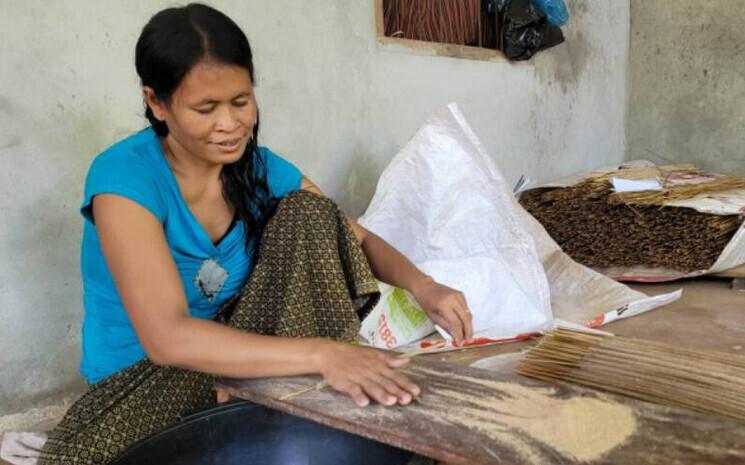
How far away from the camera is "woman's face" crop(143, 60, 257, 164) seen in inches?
49.1

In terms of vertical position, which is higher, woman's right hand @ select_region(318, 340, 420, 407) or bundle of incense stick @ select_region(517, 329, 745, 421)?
woman's right hand @ select_region(318, 340, 420, 407)

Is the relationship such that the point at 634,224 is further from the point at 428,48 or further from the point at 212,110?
the point at 212,110

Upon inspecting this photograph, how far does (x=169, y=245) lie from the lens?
4.63ft

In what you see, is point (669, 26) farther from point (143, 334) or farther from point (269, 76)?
point (143, 334)

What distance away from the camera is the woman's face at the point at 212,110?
4.09 ft

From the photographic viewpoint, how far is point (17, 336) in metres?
1.73

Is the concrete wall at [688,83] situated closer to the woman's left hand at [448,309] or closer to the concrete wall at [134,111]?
the concrete wall at [134,111]

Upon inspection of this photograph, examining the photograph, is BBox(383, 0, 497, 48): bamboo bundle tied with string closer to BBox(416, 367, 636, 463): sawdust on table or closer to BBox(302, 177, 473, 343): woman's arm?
BBox(302, 177, 473, 343): woman's arm

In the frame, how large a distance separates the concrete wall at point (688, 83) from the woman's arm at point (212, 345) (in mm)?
4414

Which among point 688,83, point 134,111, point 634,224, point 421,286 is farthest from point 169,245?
point 688,83

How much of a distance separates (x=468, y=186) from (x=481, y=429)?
145cm

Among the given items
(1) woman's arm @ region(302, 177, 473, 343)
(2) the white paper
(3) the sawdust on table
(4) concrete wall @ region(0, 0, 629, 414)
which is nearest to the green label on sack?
(1) woman's arm @ region(302, 177, 473, 343)

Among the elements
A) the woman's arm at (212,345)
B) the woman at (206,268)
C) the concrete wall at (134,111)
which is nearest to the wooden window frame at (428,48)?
the concrete wall at (134,111)

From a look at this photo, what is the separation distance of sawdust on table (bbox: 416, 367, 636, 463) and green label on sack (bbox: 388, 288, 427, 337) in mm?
1031
